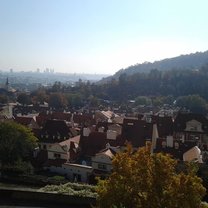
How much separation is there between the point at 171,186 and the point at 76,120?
51186 millimetres

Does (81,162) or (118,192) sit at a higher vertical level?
(118,192)

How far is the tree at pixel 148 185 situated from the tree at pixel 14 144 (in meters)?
21.0

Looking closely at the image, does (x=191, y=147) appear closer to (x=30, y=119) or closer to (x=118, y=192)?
(x=118, y=192)

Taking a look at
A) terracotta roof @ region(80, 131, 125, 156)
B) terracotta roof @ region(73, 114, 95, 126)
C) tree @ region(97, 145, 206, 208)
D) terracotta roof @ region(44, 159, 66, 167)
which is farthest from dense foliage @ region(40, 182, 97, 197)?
terracotta roof @ region(73, 114, 95, 126)

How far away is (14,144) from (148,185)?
928 inches

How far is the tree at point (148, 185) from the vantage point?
13.3m

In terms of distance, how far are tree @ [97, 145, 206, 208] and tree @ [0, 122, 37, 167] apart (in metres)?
21.0

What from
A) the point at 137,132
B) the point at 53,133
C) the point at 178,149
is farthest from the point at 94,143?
the point at 178,149

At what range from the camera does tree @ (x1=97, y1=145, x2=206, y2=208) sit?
1329cm

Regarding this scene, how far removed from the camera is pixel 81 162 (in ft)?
122

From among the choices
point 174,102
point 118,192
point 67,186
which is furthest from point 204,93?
point 118,192

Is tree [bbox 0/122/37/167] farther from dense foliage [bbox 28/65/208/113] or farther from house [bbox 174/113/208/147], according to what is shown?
dense foliage [bbox 28/65/208/113]

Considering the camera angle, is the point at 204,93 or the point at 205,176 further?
the point at 204,93

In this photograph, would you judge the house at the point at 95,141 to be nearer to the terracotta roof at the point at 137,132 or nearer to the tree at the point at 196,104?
the terracotta roof at the point at 137,132
